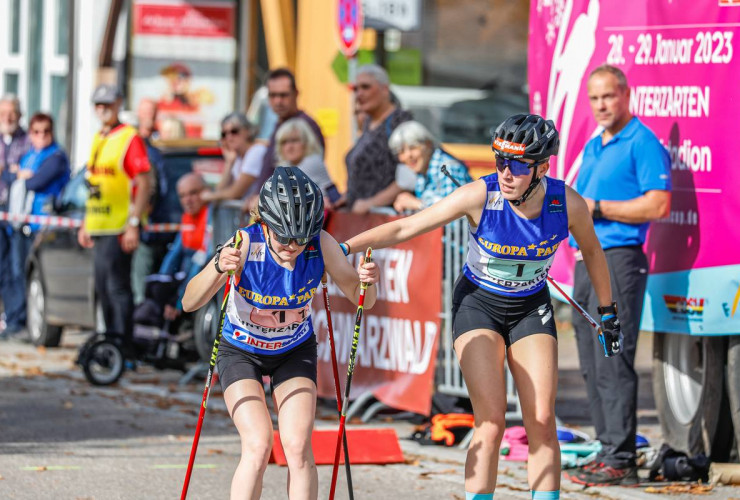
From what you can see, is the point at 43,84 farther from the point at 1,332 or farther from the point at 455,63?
the point at 1,332

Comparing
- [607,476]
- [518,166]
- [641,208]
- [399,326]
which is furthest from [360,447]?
[518,166]

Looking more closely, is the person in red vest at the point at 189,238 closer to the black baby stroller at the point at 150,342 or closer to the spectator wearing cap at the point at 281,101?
the black baby stroller at the point at 150,342

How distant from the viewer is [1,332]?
16.2 m

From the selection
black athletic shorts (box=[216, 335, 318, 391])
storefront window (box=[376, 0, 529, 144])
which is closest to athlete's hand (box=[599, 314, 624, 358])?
black athletic shorts (box=[216, 335, 318, 391])

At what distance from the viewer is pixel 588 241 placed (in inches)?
286

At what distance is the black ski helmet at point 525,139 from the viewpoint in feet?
22.9

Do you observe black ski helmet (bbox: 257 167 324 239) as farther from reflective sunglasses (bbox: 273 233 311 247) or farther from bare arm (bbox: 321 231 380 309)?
bare arm (bbox: 321 231 380 309)

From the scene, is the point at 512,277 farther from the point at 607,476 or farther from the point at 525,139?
the point at 607,476

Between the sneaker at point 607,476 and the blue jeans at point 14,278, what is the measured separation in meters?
9.07

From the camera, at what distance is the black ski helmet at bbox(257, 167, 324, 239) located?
655cm

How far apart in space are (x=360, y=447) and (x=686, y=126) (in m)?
2.80

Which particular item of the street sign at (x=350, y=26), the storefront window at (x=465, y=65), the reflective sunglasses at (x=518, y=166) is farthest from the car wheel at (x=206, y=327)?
the storefront window at (x=465, y=65)

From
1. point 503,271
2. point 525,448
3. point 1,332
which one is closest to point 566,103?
point 525,448

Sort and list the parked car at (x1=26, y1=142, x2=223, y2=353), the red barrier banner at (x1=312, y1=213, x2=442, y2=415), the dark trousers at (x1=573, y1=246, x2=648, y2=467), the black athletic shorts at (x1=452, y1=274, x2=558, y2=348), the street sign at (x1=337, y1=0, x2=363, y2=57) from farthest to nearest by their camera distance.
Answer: the street sign at (x1=337, y1=0, x2=363, y2=57) < the parked car at (x1=26, y1=142, x2=223, y2=353) < the red barrier banner at (x1=312, y1=213, x2=442, y2=415) < the dark trousers at (x1=573, y1=246, x2=648, y2=467) < the black athletic shorts at (x1=452, y1=274, x2=558, y2=348)
